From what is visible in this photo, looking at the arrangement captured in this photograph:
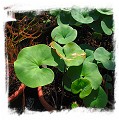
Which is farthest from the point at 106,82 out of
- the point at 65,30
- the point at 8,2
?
the point at 8,2

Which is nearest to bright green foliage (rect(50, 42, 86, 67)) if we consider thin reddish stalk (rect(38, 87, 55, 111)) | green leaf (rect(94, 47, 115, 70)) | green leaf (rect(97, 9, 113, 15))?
green leaf (rect(94, 47, 115, 70))

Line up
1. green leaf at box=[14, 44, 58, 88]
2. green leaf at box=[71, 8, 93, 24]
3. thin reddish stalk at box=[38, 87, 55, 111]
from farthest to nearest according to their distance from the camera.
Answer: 1. green leaf at box=[71, 8, 93, 24]
2. thin reddish stalk at box=[38, 87, 55, 111]
3. green leaf at box=[14, 44, 58, 88]

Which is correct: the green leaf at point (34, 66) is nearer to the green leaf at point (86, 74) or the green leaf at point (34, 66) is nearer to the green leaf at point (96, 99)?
the green leaf at point (86, 74)

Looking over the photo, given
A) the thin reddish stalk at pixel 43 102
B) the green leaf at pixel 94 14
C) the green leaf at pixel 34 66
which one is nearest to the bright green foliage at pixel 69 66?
the green leaf at pixel 34 66

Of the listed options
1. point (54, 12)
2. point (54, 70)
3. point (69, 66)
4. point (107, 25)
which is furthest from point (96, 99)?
point (54, 12)

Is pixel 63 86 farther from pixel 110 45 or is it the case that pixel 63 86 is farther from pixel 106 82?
pixel 110 45

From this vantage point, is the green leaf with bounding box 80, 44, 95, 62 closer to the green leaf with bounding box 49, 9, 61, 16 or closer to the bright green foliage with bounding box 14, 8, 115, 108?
the bright green foliage with bounding box 14, 8, 115, 108
